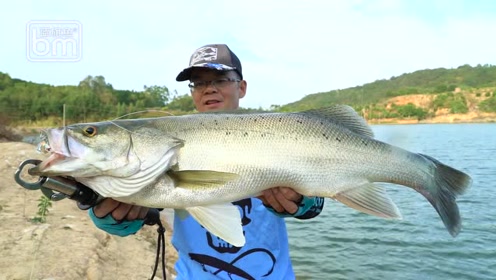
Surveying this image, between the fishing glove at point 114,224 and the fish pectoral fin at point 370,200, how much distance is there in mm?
1265

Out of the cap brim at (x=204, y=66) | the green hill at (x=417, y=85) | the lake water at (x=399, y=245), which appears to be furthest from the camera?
the green hill at (x=417, y=85)

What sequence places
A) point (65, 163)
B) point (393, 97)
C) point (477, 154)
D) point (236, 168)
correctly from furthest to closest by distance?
point (393, 97), point (477, 154), point (236, 168), point (65, 163)

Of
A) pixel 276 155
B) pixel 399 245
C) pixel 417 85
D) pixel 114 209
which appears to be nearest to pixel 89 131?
pixel 114 209

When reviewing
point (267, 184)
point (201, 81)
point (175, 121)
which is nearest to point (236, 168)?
point (267, 184)

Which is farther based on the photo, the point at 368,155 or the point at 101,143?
the point at 368,155

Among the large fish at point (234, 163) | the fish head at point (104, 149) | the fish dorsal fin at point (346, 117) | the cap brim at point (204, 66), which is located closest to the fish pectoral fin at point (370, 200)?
the large fish at point (234, 163)

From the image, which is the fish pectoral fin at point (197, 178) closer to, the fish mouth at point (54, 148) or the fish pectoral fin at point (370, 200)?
the fish mouth at point (54, 148)

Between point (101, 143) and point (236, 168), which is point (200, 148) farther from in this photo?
point (101, 143)

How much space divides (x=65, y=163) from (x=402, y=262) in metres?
7.92

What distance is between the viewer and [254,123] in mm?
2518

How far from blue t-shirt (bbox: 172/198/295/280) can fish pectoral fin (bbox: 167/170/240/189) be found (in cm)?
65

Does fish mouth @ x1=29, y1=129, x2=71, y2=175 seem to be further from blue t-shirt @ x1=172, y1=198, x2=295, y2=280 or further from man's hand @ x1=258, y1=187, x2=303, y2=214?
man's hand @ x1=258, y1=187, x2=303, y2=214

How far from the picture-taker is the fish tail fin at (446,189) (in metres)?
2.68

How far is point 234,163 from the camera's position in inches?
94.2
